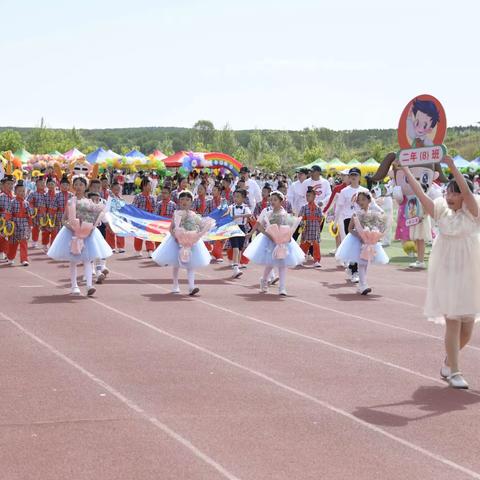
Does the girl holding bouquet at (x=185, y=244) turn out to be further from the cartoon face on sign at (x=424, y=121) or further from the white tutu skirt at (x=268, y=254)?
the cartoon face on sign at (x=424, y=121)

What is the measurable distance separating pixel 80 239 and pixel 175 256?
1.59 m

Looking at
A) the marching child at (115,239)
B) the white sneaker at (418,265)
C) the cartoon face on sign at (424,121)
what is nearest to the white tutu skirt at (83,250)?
the cartoon face on sign at (424,121)

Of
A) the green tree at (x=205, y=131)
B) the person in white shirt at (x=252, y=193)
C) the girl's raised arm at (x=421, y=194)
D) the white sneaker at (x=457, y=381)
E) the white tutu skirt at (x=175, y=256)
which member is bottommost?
the white sneaker at (x=457, y=381)

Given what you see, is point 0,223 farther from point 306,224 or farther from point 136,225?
point 306,224

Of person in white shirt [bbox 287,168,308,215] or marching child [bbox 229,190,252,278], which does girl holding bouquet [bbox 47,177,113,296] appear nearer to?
marching child [bbox 229,190,252,278]

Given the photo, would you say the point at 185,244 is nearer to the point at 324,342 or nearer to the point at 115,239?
the point at 324,342

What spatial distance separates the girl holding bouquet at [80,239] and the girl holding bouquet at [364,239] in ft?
13.3

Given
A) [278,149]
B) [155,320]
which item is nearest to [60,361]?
[155,320]

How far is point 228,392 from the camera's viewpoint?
9.05m

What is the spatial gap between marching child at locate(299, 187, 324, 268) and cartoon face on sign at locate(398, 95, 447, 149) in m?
6.06

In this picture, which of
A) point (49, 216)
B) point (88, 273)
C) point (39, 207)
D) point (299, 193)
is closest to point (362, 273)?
point (88, 273)

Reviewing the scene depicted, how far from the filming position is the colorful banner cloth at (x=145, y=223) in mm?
22047

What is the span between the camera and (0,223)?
2225 cm

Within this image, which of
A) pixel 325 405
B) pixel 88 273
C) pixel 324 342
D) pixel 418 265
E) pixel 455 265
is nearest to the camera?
pixel 325 405
